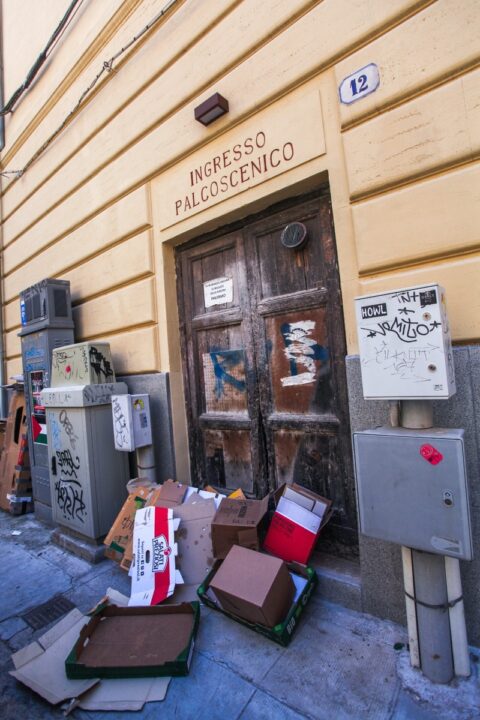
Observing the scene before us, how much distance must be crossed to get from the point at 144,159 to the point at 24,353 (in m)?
2.80

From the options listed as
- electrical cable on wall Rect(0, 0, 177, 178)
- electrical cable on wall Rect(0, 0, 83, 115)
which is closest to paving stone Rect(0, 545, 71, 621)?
electrical cable on wall Rect(0, 0, 177, 178)

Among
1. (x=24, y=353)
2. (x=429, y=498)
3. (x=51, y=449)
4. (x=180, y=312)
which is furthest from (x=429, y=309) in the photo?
(x=24, y=353)

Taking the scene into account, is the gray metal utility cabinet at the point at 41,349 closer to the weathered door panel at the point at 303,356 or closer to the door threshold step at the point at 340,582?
the weathered door panel at the point at 303,356

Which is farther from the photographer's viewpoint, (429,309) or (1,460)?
(1,460)

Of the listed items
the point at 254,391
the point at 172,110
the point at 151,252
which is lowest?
the point at 254,391

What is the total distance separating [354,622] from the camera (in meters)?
2.30

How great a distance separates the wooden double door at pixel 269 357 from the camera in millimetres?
2738

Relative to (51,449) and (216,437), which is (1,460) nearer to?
(51,449)

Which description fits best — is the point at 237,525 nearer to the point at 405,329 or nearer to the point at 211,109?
the point at 405,329

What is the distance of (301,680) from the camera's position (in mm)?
1923

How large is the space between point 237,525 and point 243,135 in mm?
2965

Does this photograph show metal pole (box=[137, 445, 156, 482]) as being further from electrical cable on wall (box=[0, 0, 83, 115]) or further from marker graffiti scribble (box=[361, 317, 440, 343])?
electrical cable on wall (box=[0, 0, 83, 115])

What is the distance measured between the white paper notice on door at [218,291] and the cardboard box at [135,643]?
2.33m

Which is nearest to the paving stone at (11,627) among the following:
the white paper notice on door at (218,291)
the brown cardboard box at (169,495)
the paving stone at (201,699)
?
the paving stone at (201,699)
